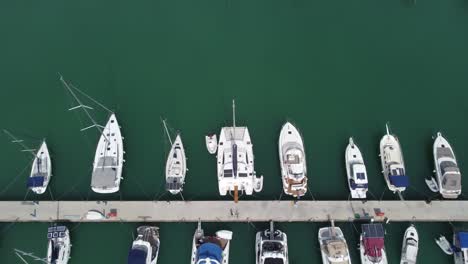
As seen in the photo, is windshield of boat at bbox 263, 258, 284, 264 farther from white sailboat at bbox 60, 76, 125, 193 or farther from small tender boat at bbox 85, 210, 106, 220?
small tender boat at bbox 85, 210, 106, 220

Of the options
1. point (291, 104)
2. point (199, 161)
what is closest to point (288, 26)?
point (291, 104)

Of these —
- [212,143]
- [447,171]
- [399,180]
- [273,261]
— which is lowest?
[273,261]

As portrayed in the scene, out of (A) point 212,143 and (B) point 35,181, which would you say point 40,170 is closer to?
(B) point 35,181

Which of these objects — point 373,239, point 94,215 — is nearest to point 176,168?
point 94,215

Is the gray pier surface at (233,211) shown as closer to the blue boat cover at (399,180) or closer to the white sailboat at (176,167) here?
the white sailboat at (176,167)

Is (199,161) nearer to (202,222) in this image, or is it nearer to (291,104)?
(202,222)

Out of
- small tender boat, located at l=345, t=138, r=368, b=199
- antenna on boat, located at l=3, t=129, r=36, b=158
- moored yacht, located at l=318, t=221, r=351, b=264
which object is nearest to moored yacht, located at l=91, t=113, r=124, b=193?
antenna on boat, located at l=3, t=129, r=36, b=158
